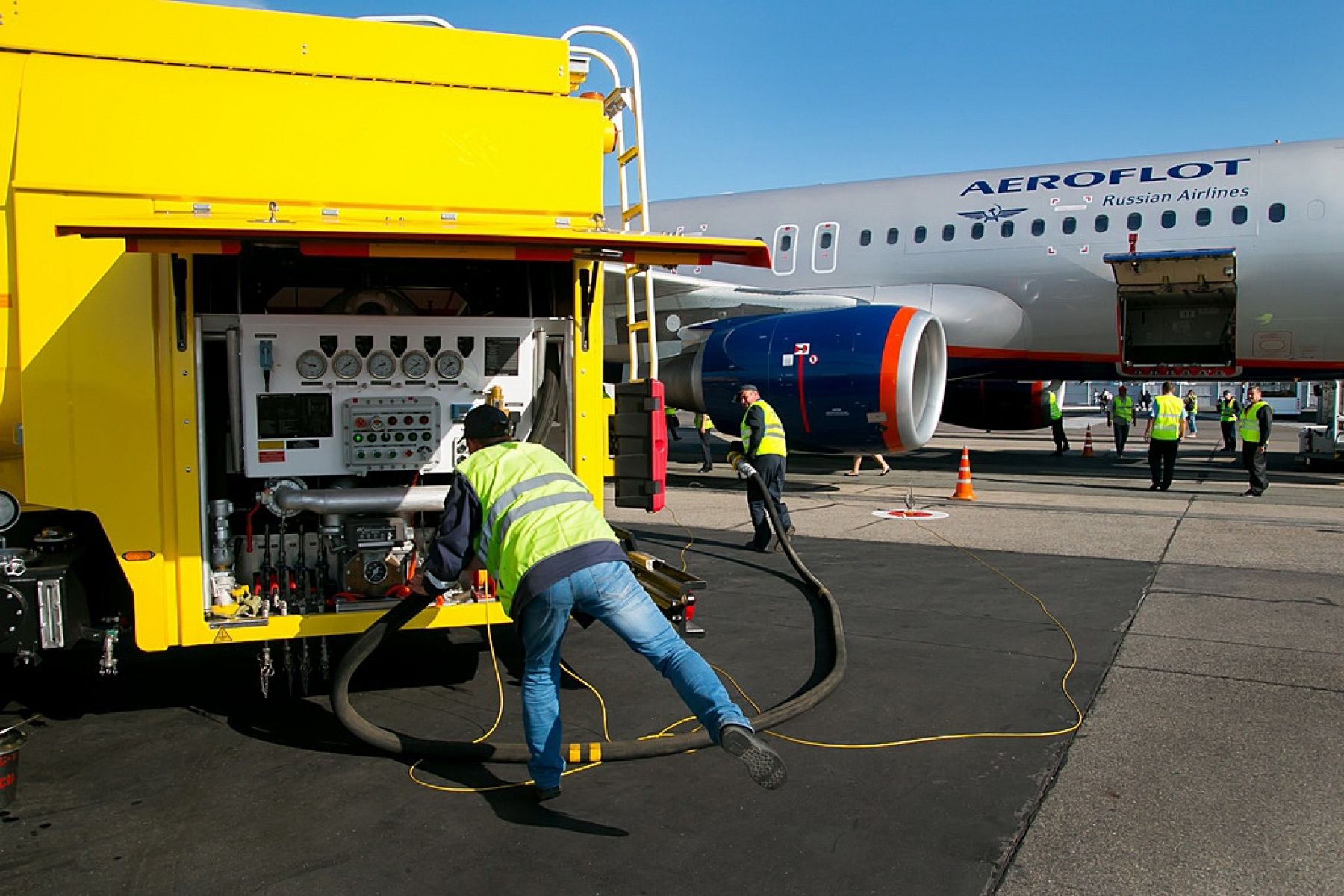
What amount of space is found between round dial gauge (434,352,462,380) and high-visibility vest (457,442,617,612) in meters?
1.09

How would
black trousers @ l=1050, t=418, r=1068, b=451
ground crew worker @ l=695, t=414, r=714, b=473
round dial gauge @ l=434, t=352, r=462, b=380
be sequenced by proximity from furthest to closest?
1. black trousers @ l=1050, t=418, r=1068, b=451
2. ground crew worker @ l=695, t=414, r=714, b=473
3. round dial gauge @ l=434, t=352, r=462, b=380

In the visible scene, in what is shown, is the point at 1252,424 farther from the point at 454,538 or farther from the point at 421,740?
the point at 454,538

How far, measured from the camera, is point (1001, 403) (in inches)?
750

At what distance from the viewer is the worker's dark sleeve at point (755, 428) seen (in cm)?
959

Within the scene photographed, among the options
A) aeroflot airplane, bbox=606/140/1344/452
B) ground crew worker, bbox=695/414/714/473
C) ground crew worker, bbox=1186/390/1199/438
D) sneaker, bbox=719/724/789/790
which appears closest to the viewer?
sneaker, bbox=719/724/789/790

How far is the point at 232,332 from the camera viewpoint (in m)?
4.68

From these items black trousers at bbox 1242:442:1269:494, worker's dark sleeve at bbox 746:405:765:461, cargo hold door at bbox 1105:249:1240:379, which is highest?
cargo hold door at bbox 1105:249:1240:379

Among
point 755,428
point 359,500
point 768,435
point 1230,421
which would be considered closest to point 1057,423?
point 1230,421

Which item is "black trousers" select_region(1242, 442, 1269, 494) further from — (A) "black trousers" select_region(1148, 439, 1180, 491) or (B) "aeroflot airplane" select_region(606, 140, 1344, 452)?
(B) "aeroflot airplane" select_region(606, 140, 1344, 452)

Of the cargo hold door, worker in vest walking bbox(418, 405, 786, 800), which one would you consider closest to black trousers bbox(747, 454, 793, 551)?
worker in vest walking bbox(418, 405, 786, 800)

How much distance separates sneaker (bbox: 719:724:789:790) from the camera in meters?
3.45

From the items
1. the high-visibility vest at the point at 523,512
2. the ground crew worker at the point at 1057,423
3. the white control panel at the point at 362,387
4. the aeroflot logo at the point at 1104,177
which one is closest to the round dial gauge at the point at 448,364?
the white control panel at the point at 362,387

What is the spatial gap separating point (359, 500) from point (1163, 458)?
39.6 ft

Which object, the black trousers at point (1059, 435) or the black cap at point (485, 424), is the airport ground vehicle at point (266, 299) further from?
the black trousers at point (1059, 435)
